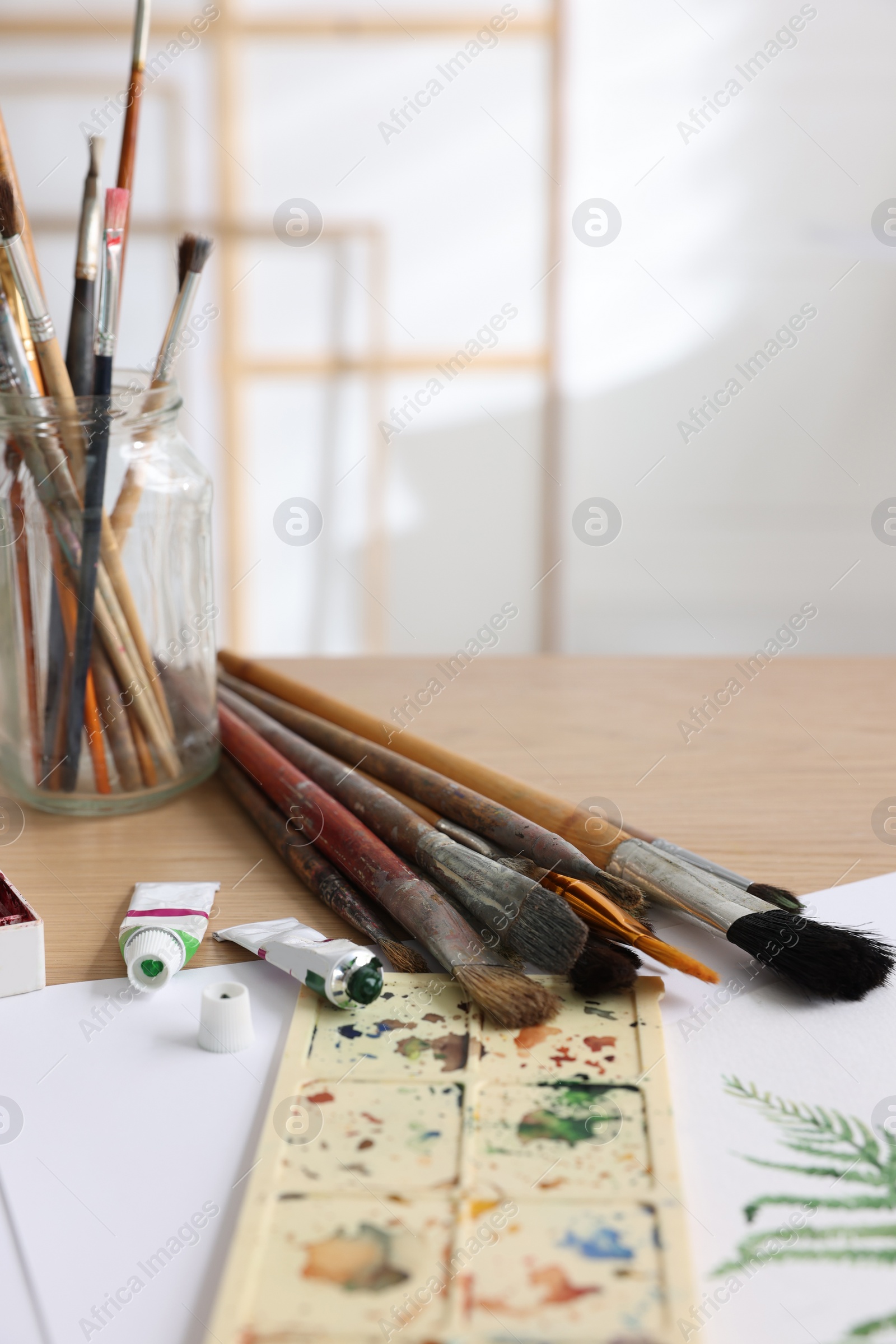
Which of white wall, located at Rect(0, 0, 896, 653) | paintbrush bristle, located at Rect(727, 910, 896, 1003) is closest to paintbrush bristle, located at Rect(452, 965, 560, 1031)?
paintbrush bristle, located at Rect(727, 910, 896, 1003)

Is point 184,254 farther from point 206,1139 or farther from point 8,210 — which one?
point 206,1139

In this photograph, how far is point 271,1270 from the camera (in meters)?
0.38

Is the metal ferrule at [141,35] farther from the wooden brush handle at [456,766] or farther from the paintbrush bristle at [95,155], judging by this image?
the wooden brush handle at [456,766]

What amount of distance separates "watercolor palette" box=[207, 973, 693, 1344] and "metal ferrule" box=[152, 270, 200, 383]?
38 centimetres

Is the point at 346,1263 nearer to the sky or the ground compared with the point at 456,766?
nearer to the ground

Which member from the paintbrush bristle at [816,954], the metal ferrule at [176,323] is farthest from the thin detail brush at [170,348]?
the paintbrush bristle at [816,954]

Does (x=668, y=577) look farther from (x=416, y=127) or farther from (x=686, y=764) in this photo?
(x=686, y=764)

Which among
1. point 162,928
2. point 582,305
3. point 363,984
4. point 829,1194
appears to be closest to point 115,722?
point 162,928

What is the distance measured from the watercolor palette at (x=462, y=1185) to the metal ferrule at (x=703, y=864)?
0.10m

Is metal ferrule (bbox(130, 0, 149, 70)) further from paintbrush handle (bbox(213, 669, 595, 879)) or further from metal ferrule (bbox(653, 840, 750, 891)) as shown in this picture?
metal ferrule (bbox(653, 840, 750, 891))

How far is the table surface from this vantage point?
0.67 metres

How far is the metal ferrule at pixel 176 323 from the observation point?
69 centimetres

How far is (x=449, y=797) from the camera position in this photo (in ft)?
2.26

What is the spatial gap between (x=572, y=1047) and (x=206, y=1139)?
0.51 feet
